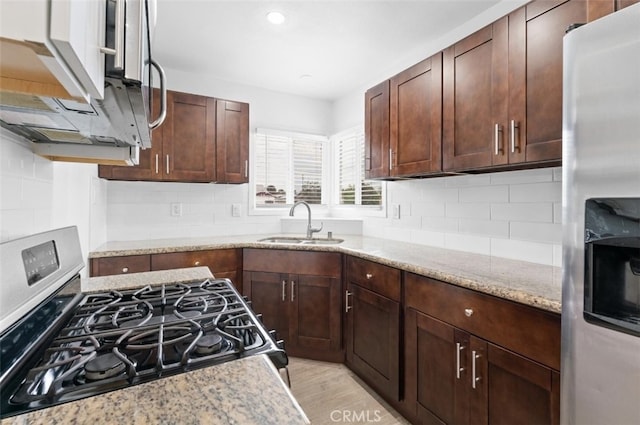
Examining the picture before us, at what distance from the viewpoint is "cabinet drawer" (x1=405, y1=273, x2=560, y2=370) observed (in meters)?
1.14

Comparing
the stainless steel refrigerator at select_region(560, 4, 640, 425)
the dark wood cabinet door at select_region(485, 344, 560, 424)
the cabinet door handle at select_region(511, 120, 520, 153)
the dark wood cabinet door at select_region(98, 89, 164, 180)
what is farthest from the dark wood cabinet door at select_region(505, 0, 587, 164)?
the dark wood cabinet door at select_region(98, 89, 164, 180)

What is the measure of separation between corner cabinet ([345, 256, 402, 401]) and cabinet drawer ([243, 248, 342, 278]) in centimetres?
14

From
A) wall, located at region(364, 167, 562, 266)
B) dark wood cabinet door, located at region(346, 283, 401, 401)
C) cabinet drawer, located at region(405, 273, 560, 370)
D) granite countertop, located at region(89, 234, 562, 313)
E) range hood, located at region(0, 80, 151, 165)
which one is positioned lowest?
dark wood cabinet door, located at region(346, 283, 401, 401)

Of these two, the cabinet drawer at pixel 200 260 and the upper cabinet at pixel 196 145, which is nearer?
the cabinet drawer at pixel 200 260

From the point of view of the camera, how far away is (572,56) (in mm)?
906

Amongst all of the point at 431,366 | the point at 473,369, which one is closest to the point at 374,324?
the point at 431,366

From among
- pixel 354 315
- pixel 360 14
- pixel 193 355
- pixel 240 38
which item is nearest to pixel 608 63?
pixel 193 355

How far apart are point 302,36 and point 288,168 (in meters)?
1.48

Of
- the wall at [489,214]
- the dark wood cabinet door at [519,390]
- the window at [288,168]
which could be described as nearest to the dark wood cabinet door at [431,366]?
the dark wood cabinet door at [519,390]

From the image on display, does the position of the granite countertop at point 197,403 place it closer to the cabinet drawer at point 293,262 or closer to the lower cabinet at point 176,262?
the cabinet drawer at point 293,262

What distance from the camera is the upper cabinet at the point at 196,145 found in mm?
2533

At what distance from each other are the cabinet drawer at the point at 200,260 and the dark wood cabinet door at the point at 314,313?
512mm

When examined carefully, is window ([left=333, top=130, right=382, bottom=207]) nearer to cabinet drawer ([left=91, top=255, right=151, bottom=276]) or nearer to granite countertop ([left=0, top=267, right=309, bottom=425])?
cabinet drawer ([left=91, top=255, right=151, bottom=276])

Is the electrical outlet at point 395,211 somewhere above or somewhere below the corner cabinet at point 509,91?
below
